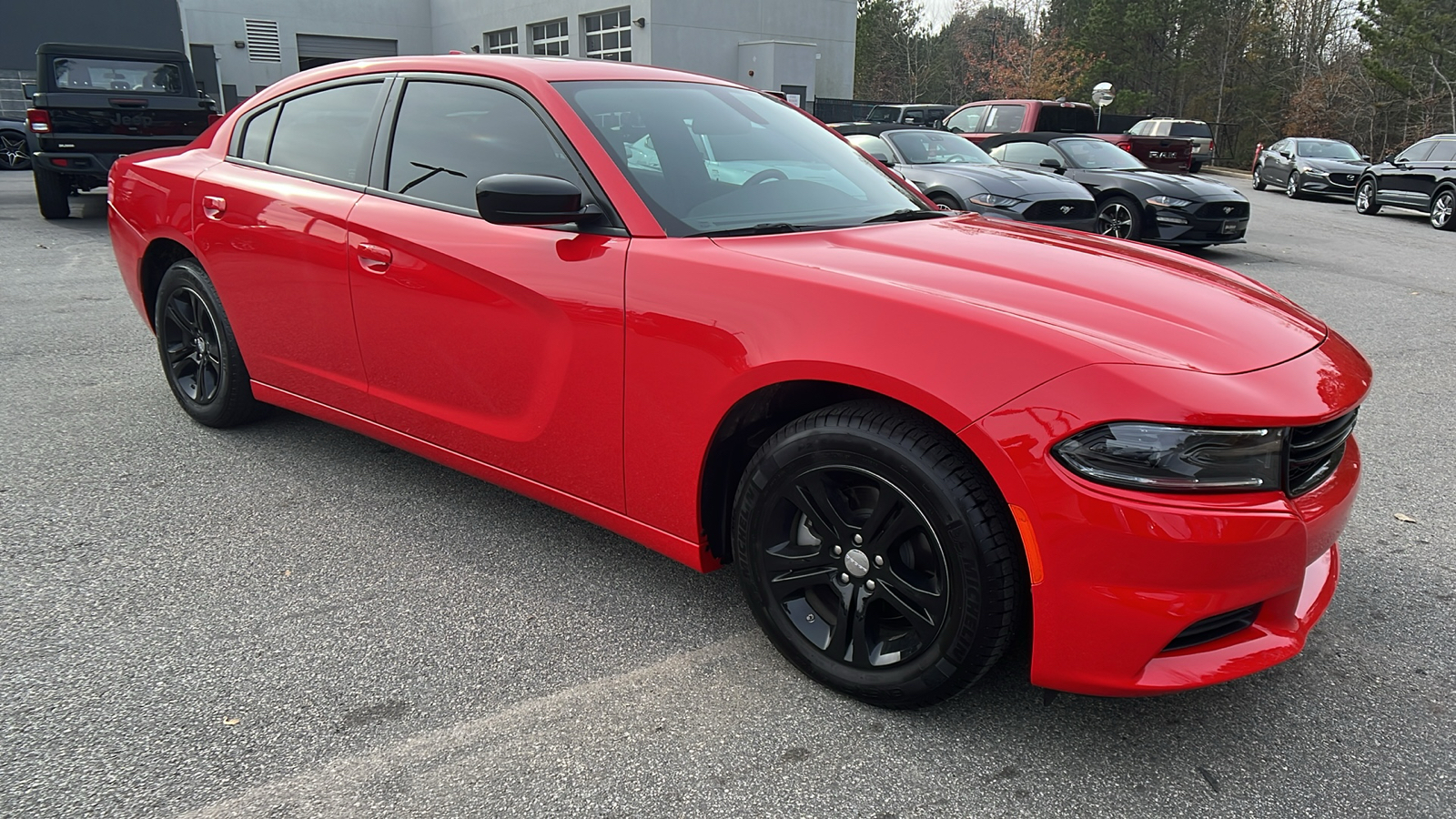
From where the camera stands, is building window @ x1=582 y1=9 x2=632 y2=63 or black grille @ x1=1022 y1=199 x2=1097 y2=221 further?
building window @ x1=582 y1=9 x2=632 y2=63

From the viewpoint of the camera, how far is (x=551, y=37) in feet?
114

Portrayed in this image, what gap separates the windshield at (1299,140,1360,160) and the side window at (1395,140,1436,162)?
168 inches

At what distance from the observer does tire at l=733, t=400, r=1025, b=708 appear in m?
2.07

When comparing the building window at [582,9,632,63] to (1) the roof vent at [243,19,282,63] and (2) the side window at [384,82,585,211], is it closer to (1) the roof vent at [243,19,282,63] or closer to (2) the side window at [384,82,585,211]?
(1) the roof vent at [243,19,282,63]

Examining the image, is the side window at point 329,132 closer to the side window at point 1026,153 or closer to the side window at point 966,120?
the side window at point 1026,153

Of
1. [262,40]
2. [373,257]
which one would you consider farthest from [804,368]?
[262,40]

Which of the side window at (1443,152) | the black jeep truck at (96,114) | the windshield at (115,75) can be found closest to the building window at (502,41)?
the windshield at (115,75)

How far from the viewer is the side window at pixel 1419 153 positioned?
56.2ft

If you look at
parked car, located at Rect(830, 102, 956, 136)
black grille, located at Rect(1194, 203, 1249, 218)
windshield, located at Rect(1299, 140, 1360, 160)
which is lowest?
black grille, located at Rect(1194, 203, 1249, 218)

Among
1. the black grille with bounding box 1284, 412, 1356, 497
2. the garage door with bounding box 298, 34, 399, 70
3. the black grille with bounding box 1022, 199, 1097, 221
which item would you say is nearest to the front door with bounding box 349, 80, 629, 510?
the black grille with bounding box 1284, 412, 1356, 497

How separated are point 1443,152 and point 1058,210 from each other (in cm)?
1228

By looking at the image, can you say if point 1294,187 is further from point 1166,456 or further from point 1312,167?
point 1166,456

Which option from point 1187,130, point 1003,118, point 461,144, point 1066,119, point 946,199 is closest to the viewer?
point 461,144

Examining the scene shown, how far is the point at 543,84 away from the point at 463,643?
1.71 metres
